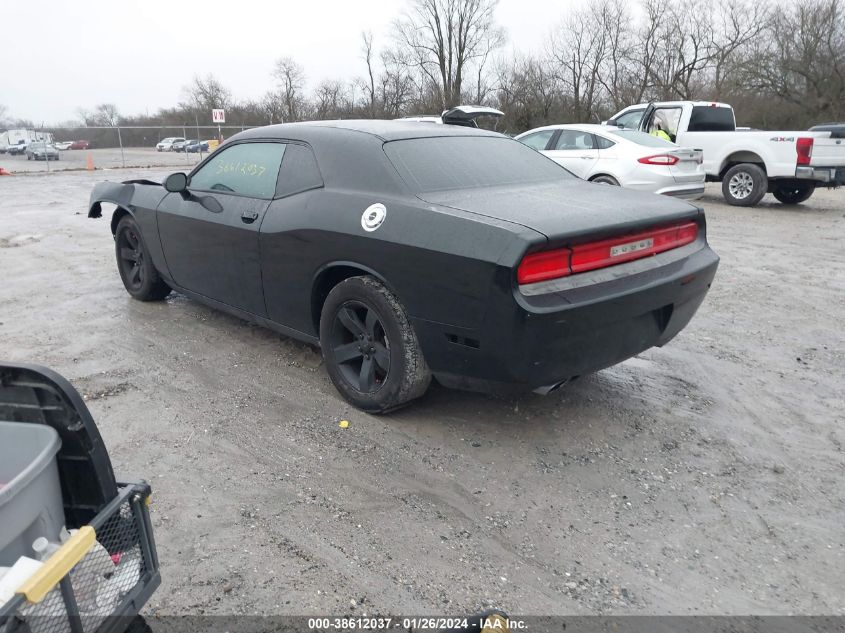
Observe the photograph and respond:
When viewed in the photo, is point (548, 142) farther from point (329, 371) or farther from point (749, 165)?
point (329, 371)

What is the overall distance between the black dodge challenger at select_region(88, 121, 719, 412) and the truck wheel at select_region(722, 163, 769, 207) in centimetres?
914

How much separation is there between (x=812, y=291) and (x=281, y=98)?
169 feet

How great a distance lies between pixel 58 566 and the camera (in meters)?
1.42

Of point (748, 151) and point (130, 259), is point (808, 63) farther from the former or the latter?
point (130, 259)

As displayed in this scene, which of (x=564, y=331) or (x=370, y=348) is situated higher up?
(x=564, y=331)

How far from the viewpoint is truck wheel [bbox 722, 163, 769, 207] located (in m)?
11.8

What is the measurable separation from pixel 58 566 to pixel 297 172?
2.88m

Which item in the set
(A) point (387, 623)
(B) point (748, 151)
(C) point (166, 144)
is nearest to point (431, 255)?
(A) point (387, 623)

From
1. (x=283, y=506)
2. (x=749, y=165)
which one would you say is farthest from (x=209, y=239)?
(x=749, y=165)

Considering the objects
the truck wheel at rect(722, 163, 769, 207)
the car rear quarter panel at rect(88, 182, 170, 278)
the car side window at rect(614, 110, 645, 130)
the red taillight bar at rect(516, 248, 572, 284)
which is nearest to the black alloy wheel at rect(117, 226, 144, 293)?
the car rear quarter panel at rect(88, 182, 170, 278)

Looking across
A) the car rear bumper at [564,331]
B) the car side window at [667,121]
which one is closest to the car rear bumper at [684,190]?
the car side window at [667,121]

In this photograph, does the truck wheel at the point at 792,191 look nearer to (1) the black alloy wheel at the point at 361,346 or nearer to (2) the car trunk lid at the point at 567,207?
(2) the car trunk lid at the point at 567,207

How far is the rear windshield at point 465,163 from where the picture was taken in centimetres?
354

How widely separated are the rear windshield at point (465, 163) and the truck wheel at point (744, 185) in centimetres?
917
